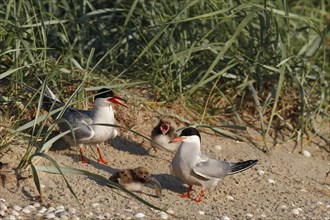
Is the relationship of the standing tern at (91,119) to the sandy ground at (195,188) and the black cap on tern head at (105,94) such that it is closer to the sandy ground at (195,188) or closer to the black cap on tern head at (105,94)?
the black cap on tern head at (105,94)

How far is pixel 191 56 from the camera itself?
21.9ft

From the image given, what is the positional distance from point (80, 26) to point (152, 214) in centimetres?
251

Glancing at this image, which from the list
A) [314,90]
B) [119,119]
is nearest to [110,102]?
[119,119]

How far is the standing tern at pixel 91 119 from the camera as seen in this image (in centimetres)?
567

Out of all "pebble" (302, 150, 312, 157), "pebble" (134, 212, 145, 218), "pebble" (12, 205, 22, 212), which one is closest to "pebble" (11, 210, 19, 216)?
"pebble" (12, 205, 22, 212)

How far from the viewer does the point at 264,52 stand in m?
6.65

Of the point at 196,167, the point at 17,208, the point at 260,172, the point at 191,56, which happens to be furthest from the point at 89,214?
the point at 191,56

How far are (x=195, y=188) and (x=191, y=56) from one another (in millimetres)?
1328

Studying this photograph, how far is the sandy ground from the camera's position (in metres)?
5.10

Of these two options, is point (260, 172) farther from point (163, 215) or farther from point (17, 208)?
point (17, 208)

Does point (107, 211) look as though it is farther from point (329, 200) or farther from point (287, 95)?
point (287, 95)

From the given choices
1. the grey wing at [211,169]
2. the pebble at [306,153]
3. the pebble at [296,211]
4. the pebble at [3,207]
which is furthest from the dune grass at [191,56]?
the pebble at [3,207]

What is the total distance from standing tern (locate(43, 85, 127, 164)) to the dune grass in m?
0.20

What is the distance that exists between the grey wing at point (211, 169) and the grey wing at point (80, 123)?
2.44ft
